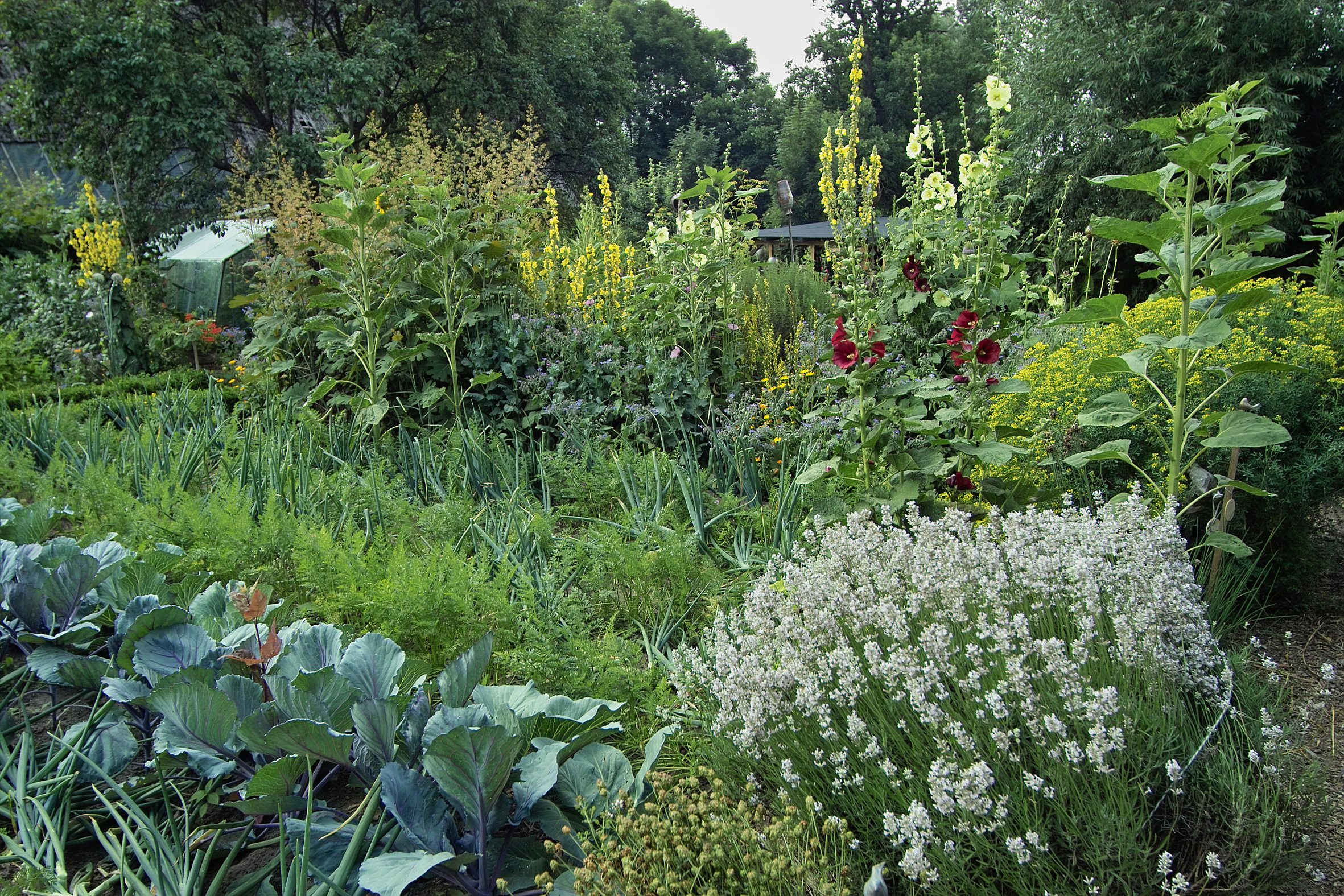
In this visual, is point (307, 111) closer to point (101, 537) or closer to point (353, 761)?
point (101, 537)

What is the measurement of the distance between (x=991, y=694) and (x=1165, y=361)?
5.30 feet

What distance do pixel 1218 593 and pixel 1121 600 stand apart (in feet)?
2.68

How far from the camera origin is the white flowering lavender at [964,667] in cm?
130

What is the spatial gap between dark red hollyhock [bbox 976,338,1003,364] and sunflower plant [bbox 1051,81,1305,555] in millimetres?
413

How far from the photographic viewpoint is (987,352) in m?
2.66

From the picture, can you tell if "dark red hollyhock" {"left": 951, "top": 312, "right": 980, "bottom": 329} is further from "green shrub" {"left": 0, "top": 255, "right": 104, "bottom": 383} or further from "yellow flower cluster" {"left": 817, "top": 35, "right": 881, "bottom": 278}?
"green shrub" {"left": 0, "top": 255, "right": 104, "bottom": 383}

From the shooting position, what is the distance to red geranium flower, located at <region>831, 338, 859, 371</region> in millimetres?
2615

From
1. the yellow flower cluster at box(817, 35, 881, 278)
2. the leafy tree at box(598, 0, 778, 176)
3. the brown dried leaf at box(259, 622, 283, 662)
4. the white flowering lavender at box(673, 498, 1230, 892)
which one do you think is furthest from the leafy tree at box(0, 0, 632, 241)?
the leafy tree at box(598, 0, 778, 176)

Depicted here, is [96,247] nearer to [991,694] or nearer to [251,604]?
[251,604]

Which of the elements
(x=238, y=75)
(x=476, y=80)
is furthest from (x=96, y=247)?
(x=476, y=80)

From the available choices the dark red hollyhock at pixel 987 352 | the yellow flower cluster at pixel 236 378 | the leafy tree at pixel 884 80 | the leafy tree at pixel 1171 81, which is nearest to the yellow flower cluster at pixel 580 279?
the yellow flower cluster at pixel 236 378

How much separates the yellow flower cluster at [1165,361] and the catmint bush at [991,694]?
1.00m

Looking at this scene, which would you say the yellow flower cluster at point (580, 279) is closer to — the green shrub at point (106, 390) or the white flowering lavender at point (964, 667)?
the green shrub at point (106, 390)

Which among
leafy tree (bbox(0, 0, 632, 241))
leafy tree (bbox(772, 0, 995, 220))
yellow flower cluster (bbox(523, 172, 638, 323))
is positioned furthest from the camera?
leafy tree (bbox(772, 0, 995, 220))
